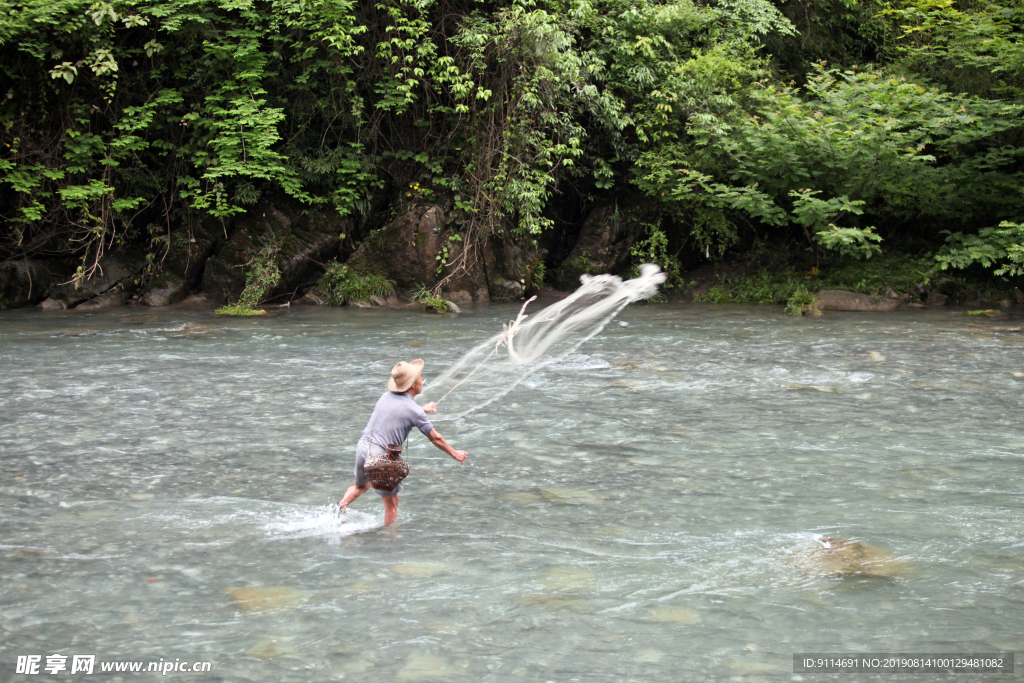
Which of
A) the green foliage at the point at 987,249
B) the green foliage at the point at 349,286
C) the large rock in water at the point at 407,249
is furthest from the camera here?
the large rock in water at the point at 407,249

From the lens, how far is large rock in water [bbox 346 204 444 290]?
59.4 feet

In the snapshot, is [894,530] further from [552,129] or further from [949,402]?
[552,129]

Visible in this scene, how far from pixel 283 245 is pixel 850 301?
11.8 metres

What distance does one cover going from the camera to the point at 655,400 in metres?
9.15

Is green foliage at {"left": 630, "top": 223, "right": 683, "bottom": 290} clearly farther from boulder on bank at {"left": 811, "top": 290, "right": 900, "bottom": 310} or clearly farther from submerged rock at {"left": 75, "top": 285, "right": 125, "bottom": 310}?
submerged rock at {"left": 75, "top": 285, "right": 125, "bottom": 310}

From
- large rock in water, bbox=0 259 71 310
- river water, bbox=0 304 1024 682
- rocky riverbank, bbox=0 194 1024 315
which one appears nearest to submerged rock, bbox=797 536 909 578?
river water, bbox=0 304 1024 682

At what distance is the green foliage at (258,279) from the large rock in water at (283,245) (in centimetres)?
22

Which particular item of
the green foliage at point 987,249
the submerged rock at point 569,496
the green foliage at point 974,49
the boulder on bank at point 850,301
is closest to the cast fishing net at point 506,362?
the submerged rock at point 569,496

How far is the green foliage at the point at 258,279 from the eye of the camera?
16.5 metres

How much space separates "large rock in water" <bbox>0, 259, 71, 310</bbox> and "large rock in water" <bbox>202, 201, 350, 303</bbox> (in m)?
2.98

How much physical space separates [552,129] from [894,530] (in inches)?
534

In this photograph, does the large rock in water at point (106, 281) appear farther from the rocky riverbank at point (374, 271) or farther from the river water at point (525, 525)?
the river water at point (525, 525)

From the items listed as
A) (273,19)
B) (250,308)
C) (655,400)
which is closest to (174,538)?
(655,400)

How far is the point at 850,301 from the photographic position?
1783cm
